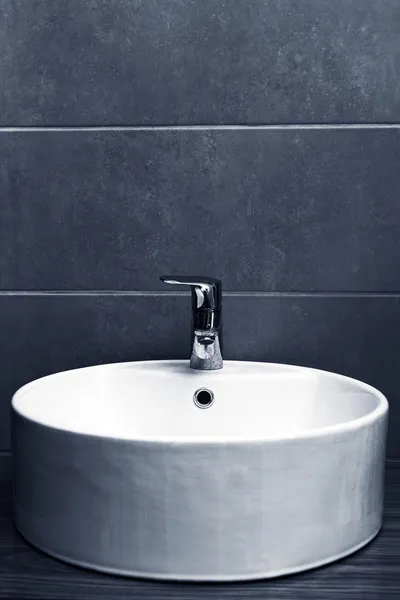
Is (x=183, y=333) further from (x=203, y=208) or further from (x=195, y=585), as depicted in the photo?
(x=195, y=585)

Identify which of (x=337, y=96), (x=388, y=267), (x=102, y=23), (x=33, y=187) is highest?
(x=102, y=23)

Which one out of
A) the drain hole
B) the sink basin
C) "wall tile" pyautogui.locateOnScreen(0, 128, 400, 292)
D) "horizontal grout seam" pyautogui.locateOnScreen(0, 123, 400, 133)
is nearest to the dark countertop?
the sink basin

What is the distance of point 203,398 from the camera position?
102 cm

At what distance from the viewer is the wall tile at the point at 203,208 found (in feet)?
3.48

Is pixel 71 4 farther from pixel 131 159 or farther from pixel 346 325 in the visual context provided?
pixel 346 325

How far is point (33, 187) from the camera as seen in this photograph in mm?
1084

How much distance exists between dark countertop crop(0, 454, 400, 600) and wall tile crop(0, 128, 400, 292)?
44 cm

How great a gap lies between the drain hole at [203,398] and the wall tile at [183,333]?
0.31 ft

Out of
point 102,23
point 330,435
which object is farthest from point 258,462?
point 102,23

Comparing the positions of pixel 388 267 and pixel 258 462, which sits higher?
pixel 388 267

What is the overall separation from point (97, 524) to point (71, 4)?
76 cm

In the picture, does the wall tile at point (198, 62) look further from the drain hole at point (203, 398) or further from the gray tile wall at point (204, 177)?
the drain hole at point (203, 398)

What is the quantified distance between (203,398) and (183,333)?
12 cm

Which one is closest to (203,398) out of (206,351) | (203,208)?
(206,351)
